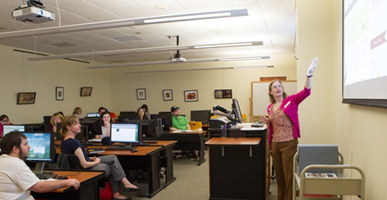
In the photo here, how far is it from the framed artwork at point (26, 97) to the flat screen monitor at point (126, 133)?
500cm

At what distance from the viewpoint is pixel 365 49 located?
2252 mm

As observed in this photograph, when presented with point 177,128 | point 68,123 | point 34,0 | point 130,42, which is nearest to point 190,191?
point 68,123

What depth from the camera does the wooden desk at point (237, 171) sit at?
13.8 feet

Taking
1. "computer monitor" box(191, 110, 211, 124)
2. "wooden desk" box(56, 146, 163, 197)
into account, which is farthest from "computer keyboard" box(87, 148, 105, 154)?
"computer monitor" box(191, 110, 211, 124)

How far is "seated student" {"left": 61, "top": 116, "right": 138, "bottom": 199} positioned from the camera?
13.1 feet

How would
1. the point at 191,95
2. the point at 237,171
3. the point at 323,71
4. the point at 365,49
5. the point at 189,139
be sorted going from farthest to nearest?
the point at 191,95 < the point at 189,139 < the point at 237,171 < the point at 323,71 < the point at 365,49

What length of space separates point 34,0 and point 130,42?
4890mm

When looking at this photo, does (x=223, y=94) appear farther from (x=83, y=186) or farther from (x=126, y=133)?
(x=83, y=186)

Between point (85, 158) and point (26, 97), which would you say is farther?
point (26, 97)

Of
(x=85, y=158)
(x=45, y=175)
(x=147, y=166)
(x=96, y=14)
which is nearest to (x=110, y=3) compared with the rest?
(x=96, y=14)

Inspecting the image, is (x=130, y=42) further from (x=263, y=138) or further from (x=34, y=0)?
(x=263, y=138)

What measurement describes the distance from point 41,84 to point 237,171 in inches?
309

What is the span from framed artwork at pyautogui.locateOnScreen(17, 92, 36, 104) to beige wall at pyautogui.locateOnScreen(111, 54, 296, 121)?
4.67 m

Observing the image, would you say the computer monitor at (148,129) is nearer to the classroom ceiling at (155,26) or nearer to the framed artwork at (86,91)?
the classroom ceiling at (155,26)
